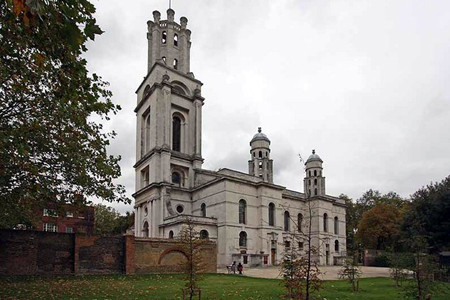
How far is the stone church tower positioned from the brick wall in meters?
14.5

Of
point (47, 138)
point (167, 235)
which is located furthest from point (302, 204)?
point (47, 138)

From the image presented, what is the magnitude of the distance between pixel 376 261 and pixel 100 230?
41.9 metres

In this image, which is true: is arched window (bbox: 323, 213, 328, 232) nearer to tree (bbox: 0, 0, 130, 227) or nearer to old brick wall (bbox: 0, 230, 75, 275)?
old brick wall (bbox: 0, 230, 75, 275)

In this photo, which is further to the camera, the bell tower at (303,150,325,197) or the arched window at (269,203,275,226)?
the bell tower at (303,150,325,197)

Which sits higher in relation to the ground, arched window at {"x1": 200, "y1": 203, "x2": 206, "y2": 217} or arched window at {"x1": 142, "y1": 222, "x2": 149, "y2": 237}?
arched window at {"x1": 200, "y1": 203, "x2": 206, "y2": 217}

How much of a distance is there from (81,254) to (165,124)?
23.0 meters

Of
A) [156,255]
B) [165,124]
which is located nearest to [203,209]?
[165,124]

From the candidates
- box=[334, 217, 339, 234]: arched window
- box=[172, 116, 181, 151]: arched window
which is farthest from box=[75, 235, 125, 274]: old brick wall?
box=[334, 217, 339, 234]: arched window

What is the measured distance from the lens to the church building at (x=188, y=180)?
3888 cm

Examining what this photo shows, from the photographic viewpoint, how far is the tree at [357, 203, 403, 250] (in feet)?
176

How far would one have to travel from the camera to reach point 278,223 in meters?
42.8

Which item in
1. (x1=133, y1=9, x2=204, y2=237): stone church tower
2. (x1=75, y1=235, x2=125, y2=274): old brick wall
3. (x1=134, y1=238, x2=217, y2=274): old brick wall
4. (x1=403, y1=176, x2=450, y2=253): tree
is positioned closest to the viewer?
(x1=75, y1=235, x2=125, y2=274): old brick wall

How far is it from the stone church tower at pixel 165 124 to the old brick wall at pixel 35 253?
18840 mm


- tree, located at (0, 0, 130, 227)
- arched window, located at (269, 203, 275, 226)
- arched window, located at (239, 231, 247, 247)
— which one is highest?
tree, located at (0, 0, 130, 227)
